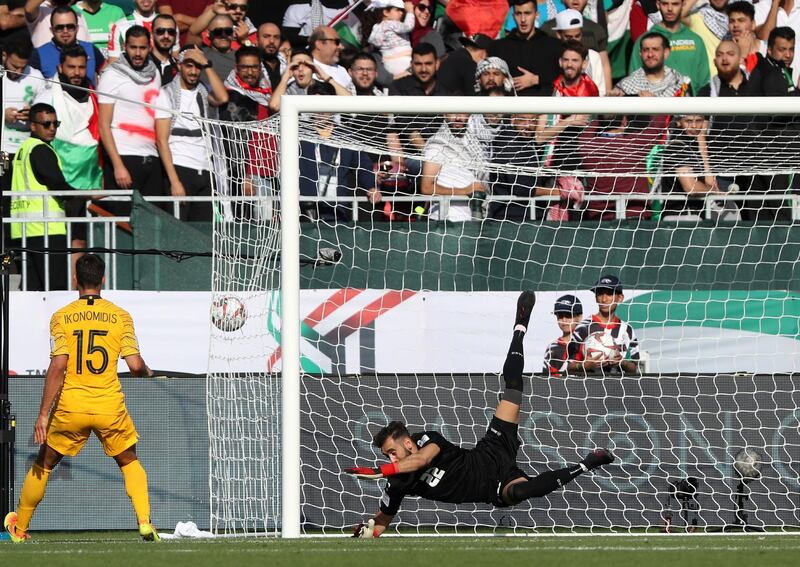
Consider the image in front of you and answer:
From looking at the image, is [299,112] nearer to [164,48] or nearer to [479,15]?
[164,48]

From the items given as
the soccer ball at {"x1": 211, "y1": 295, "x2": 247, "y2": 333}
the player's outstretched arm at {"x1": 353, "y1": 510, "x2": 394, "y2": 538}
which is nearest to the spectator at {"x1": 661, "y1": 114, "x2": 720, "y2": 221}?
the soccer ball at {"x1": 211, "y1": 295, "x2": 247, "y2": 333}

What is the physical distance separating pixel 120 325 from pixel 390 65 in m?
5.31

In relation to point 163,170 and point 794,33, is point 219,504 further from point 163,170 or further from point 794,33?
point 794,33

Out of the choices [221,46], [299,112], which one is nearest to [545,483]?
[299,112]

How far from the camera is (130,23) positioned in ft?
39.0

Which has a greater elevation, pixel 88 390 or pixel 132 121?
pixel 132 121

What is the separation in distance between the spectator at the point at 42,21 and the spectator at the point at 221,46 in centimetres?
111

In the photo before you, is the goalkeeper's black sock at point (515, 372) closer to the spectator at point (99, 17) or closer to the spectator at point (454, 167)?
the spectator at point (454, 167)

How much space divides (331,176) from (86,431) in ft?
13.0

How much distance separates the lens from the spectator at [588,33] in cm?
1195

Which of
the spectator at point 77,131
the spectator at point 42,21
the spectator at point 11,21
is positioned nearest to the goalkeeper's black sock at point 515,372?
the spectator at point 77,131

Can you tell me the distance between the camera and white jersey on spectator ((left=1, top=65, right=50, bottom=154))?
11273mm

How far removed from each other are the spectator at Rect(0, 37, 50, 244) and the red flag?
391 centimetres

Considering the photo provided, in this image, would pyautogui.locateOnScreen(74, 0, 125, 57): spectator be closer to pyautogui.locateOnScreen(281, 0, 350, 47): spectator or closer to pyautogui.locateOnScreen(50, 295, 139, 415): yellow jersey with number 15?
pyautogui.locateOnScreen(281, 0, 350, 47): spectator
